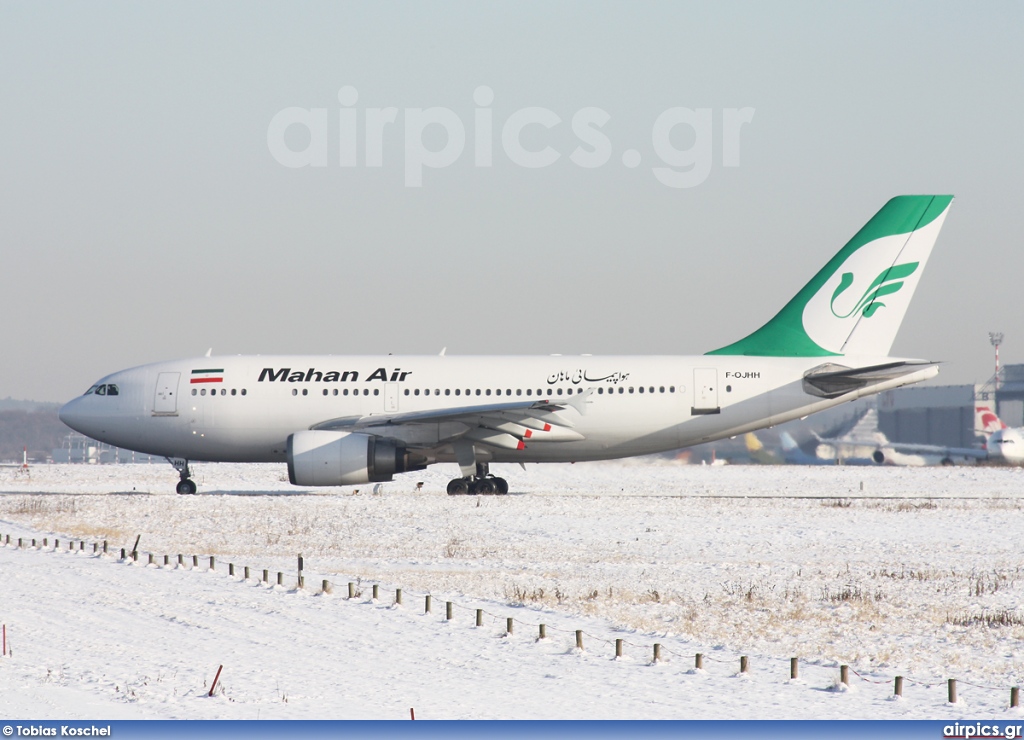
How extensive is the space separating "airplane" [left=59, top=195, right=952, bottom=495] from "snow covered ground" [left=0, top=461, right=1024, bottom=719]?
3.84 metres

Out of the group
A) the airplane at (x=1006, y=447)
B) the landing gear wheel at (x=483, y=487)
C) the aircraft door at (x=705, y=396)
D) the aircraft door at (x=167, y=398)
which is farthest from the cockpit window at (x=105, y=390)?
the airplane at (x=1006, y=447)

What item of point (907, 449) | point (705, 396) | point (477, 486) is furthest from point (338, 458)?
point (907, 449)

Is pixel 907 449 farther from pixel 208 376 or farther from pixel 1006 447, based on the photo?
pixel 208 376

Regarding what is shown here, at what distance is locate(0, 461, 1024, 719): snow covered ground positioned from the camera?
10055mm

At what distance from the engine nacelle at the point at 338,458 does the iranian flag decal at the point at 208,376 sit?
154 inches

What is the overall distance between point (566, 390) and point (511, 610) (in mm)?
18366

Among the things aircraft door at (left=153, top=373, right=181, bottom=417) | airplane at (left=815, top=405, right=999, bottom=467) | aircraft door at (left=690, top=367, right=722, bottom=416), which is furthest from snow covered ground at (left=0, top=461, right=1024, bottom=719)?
airplane at (left=815, top=405, right=999, bottom=467)

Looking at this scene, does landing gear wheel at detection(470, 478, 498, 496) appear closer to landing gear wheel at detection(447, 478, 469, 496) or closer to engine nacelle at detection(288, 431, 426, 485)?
landing gear wheel at detection(447, 478, 469, 496)

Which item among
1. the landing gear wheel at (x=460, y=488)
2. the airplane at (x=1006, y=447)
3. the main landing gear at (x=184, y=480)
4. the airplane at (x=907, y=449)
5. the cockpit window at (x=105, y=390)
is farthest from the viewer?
the airplane at (x=907, y=449)

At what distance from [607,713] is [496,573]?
27.6 ft

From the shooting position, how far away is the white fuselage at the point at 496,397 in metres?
32.5

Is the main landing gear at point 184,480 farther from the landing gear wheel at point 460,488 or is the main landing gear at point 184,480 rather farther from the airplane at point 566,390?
the landing gear wheel at point 460,488

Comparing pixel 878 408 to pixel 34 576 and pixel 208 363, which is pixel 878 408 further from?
pixel 34 576

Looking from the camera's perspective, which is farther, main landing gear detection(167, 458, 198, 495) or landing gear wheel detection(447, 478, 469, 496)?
main landing gear detection(167, 458, 198, 495)
